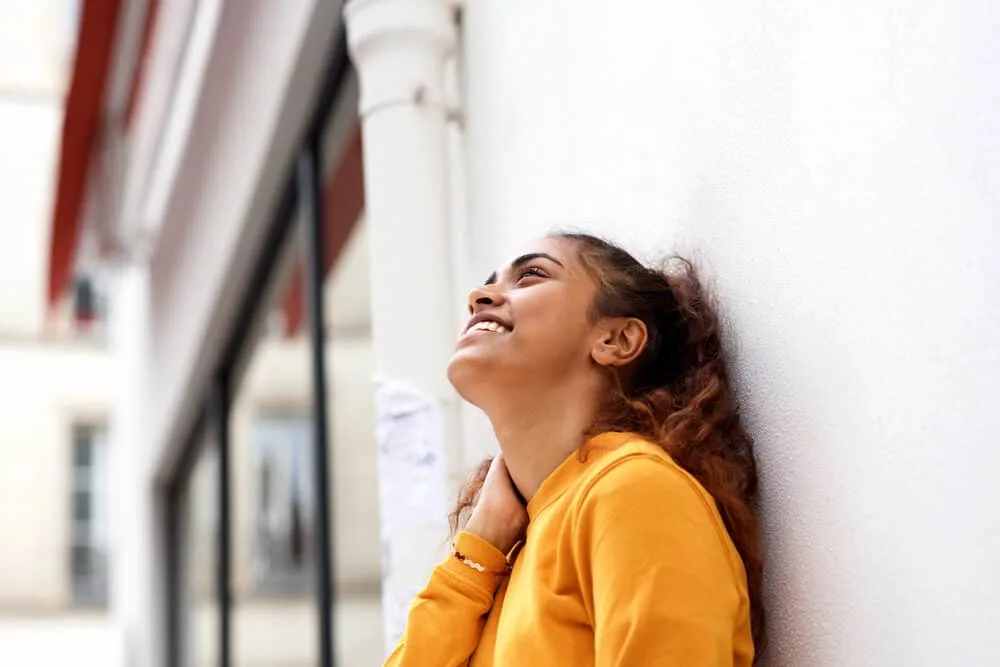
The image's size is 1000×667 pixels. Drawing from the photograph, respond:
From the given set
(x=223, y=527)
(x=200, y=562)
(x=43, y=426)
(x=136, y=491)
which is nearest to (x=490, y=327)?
(x=223, y=527)

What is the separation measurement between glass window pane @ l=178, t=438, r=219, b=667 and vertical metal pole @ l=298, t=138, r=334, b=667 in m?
1.94

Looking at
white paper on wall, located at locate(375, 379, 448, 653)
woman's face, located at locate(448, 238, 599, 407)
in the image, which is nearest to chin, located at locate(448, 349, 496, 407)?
woman's face, located at locate(448, 238, 599, 407)

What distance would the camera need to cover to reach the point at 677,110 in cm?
218

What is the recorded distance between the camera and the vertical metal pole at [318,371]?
4.54 metres

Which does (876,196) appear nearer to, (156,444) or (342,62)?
(342,62)

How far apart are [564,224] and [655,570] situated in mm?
1075

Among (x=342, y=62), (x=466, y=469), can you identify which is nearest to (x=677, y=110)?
(x=466, y=469)

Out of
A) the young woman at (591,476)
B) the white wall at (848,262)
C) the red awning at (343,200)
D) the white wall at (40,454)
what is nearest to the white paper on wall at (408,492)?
the white wall at (848,262)

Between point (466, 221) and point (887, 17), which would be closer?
point (887, 17)

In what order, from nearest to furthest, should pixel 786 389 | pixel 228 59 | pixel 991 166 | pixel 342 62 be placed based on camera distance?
pixel 991 166
pixel 786 389
pixel 342 62
pixel 228 59

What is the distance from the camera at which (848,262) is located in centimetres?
169

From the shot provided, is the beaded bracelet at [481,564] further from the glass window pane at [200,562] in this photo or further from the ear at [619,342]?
the glass window pane at [200,562]

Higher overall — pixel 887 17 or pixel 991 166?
pixel 887 17

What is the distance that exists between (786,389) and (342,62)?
106 inches
